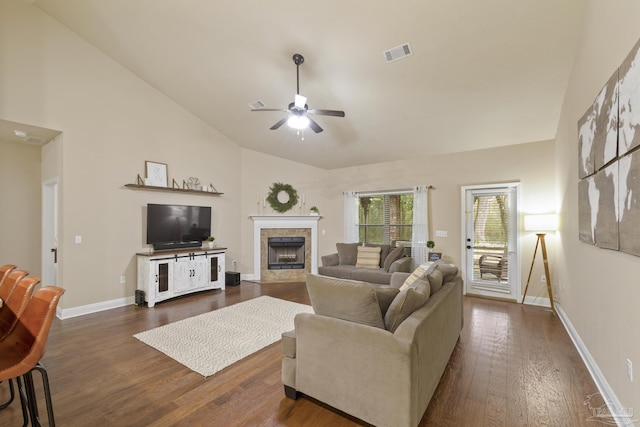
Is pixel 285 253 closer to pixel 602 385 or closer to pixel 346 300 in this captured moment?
pixel 346 300

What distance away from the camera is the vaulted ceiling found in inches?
114

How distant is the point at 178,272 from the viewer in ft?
16.3

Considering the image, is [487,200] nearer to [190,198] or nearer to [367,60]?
[367,60]

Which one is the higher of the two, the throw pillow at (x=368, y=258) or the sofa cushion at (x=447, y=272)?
the sofa cushion at (x=447, y=272)

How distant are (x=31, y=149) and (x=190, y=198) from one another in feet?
8.78

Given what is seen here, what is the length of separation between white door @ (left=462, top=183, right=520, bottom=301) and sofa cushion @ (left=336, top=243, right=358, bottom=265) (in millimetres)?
2205

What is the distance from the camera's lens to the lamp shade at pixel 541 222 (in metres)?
4.27

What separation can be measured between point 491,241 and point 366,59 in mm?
4021

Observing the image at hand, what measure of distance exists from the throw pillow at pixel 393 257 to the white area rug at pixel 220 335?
1894mm

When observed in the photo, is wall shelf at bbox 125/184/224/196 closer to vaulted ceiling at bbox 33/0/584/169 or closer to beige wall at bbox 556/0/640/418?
vaulted ceiling at bbox 33/0/584/169

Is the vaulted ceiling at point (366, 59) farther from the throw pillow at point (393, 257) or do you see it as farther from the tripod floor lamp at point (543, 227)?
the throw pillow at point (393, 257)

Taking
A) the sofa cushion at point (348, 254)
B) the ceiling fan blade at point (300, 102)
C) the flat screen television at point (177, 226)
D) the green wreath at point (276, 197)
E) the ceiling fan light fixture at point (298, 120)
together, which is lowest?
the sofa cushion at point (348, 254)

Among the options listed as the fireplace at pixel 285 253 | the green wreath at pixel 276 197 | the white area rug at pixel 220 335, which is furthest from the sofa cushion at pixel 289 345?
the green wreath at pixel 276 197

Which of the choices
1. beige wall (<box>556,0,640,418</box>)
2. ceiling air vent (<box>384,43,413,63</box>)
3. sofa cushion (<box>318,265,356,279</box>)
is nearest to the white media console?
sofa cushion (<box>318,265,356,279</box>)
